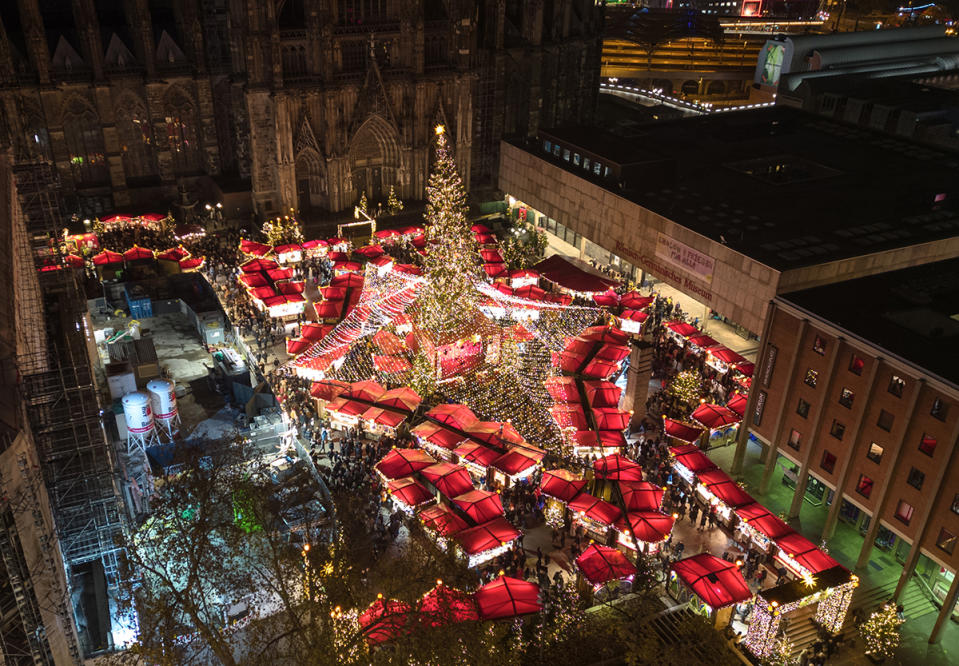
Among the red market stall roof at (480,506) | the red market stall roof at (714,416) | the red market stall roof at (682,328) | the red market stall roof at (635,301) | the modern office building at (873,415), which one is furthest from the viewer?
the red market stall roof at (635,301)

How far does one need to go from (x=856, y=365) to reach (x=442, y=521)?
776 inches

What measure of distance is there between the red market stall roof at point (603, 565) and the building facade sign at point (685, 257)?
21965mm

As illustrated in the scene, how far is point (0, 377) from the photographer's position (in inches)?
915

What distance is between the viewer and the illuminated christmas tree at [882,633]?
32.4 metres

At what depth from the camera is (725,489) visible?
126ft

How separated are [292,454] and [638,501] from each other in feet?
58.6

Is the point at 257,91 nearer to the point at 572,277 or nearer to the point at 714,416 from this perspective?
the point at 572,277

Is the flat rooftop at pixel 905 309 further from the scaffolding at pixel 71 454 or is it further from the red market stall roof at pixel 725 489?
the scaffolding at pixel 71 454

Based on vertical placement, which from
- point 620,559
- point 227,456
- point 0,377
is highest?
point 0,377

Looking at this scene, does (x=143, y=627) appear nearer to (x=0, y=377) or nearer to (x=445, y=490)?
(x=0, y=377)

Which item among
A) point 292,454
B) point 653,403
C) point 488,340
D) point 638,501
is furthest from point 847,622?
point 292,454

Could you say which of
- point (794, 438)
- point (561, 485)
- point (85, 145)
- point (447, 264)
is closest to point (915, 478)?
point (794, 438)

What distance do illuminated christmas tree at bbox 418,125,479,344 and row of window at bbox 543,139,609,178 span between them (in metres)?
20.6

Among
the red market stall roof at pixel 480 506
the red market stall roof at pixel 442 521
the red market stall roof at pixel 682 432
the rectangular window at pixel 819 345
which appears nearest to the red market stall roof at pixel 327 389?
the red market stall roof at pixel 442 521
